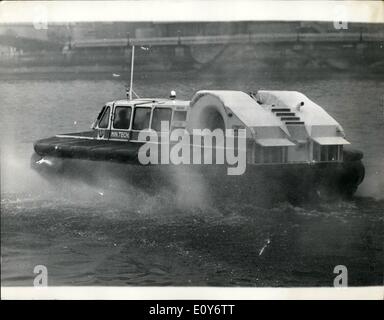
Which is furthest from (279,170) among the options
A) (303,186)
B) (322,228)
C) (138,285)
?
(138,285)

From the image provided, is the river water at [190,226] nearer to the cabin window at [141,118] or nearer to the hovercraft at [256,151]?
the hovercraft at [256,151]

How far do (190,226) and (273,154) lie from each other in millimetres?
955

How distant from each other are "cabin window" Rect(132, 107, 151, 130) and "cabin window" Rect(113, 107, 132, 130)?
0.34 feet

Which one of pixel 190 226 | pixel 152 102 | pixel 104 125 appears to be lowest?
pixel 190 226

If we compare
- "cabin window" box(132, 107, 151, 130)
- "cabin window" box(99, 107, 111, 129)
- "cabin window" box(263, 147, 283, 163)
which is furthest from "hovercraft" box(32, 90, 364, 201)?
"cabin window" box(99, 107, 111, 129)

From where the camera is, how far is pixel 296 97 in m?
6.34

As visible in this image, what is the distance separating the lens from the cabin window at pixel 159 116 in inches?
271

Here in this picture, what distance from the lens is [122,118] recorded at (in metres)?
7.32

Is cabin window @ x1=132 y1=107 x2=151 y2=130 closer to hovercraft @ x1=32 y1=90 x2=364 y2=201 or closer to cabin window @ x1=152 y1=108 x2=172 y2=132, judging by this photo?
cabin window @ x1=152 y1=108 x2=172 y2=132

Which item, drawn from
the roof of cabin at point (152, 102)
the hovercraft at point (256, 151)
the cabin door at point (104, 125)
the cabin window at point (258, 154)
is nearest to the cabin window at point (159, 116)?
the roof of cabin at point (152, 102)

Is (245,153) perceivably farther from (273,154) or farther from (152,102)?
(152,102)

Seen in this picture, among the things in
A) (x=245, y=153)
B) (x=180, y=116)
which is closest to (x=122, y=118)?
(x=180, y=116)

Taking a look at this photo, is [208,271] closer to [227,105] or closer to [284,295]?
[284,295]

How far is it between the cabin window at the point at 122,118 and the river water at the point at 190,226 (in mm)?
1051
